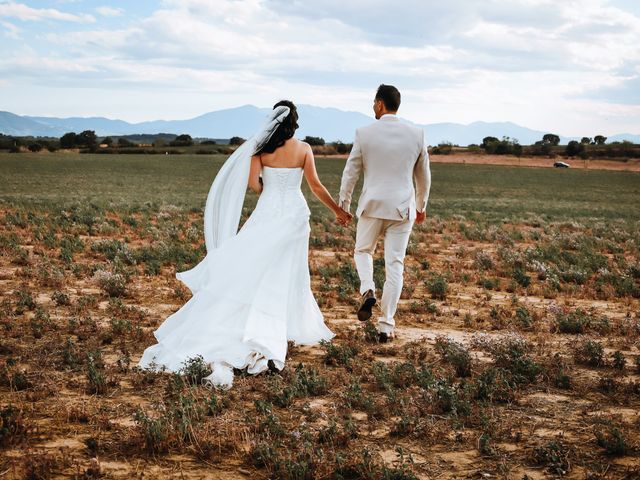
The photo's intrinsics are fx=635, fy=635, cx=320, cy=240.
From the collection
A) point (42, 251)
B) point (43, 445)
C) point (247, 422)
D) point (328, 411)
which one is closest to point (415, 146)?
point (328, 411)

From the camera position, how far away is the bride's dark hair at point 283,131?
6867 millimetres

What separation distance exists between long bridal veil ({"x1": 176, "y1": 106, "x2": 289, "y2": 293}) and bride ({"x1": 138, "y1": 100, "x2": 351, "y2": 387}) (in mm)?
11

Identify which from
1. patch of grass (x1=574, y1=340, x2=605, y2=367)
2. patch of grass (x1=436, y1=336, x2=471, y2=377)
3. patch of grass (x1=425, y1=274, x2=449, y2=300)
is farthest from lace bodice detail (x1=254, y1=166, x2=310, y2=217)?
patch of grass (x1=425, y1=274, x2=449, y2=300)

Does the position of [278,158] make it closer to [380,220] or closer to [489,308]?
[380,220]

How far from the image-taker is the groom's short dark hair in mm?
7270

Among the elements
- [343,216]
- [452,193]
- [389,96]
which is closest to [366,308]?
[343,216]

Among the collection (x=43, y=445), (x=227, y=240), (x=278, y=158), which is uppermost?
(x=278, y=158)

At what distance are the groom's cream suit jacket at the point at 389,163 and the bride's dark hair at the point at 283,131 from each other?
0.76m

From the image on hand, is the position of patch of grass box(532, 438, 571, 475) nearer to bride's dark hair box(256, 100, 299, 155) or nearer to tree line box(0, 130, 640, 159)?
bride's dark hair box(256, 100, 299, 155)

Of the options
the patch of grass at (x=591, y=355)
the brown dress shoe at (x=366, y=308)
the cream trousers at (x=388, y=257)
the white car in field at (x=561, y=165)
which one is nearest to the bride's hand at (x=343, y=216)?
the cream trousers at (x=388, y=257)

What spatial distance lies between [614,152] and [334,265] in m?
108

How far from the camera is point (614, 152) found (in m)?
107

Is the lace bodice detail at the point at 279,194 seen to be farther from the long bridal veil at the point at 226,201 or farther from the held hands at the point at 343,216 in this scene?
the held hands at the point at 343,216

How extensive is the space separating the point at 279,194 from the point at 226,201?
653mm
